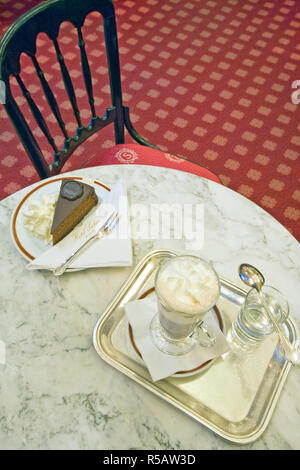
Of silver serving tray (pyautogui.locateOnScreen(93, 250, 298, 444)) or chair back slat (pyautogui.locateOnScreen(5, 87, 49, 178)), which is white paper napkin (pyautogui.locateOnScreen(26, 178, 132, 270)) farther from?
chair back slat (pyautogui.locateOnScreen(5, 87, 49, 178))

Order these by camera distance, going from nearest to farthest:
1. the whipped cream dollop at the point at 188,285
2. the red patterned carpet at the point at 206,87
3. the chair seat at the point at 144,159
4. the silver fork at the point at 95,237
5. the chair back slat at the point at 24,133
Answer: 1. the whipped cream dollop at the point at 188,285
2. the silver fork at the point at 95,237
3. the chair back slat at the point at 24,133
4. the chair seat at the point at 144,159
5. the red patterned carpet at the point at 206,87

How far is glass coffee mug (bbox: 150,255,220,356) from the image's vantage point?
0.53 meters

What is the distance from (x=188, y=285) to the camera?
546 mm

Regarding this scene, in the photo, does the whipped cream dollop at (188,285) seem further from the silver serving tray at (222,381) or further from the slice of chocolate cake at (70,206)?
the slice of chocolate cake at (70,206)

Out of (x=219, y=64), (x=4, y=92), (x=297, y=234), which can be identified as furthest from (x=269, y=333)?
(x=219, y=64)

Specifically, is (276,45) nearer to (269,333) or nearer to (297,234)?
(297,234)

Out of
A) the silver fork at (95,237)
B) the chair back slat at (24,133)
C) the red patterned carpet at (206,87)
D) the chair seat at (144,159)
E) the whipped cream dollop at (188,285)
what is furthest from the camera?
the red patterned carpet at (206,87)

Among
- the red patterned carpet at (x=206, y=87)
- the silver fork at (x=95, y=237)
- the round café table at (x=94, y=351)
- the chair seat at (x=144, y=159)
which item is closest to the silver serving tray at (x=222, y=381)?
the round café table at (x=94, y=351)

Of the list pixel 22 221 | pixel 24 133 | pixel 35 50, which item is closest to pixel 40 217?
pixel 22 221

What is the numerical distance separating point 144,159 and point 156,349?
703 millimetres

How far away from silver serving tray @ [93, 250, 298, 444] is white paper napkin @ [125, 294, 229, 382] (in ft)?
0.06

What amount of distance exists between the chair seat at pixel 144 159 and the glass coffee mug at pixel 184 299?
0.62 metres

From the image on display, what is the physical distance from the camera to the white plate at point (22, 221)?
27.9 inches

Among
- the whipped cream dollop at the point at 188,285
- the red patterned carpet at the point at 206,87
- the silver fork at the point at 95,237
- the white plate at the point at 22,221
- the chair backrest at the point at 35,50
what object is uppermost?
the chair backrest at the point at 35,50
